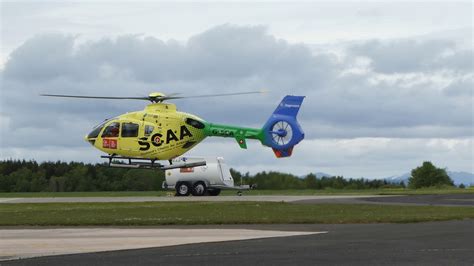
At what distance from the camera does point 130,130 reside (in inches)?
2379

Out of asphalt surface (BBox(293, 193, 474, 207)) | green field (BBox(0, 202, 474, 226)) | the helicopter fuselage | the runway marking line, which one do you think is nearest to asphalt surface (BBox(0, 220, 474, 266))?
the runway marking line

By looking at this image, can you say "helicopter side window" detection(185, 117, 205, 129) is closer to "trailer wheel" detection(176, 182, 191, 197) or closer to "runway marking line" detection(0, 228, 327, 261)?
"trailer wheel" detection(176, 182, 191, 197)

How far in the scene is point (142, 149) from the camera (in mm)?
60438

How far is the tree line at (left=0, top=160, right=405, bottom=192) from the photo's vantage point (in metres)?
99.2

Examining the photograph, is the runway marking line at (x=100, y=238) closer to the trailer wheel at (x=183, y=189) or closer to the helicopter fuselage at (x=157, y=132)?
the helicopter fuselage at (x=157, y=132)

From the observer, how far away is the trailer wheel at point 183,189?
6272cm

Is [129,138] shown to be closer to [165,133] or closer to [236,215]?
[165,133]

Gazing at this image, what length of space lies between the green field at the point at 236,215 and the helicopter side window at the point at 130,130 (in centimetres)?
1479

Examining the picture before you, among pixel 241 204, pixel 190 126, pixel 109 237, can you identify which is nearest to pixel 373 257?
pixel 109 237

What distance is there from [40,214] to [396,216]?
48.9ft

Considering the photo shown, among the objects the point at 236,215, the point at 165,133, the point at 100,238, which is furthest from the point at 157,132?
the point at 100,238

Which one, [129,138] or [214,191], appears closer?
[129,138]

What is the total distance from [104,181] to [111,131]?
43917 millimetres

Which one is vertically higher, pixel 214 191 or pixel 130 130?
pixel 130 130
